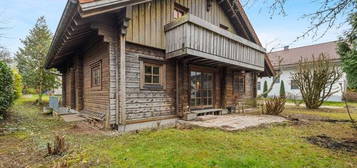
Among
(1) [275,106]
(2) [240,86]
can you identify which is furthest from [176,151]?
(2) [240,86]

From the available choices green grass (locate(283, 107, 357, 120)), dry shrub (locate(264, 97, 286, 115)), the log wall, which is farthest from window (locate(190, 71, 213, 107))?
green grass (locate(283, 107, 357, 120))

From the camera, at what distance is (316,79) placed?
12875 millimetres

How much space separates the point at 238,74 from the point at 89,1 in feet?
29.7

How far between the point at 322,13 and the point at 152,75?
16.7ft

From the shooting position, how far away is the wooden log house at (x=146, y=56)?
5.72 metres

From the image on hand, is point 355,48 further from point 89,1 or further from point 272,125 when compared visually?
point 89,1

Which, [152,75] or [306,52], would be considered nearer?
[152,75]

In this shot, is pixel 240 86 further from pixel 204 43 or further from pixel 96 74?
pixel 96 74

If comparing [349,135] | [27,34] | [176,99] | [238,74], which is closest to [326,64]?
[238,74]

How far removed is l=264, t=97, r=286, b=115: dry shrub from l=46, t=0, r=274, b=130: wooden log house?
2122 millimetres

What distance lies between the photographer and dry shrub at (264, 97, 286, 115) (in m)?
9.13

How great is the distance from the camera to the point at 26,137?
513 cm

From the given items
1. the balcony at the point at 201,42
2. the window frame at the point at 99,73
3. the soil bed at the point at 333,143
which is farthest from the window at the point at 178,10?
the soil bed at the point at 333,143

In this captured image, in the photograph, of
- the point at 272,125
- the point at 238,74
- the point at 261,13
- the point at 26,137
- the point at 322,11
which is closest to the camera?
the point at 322,11
